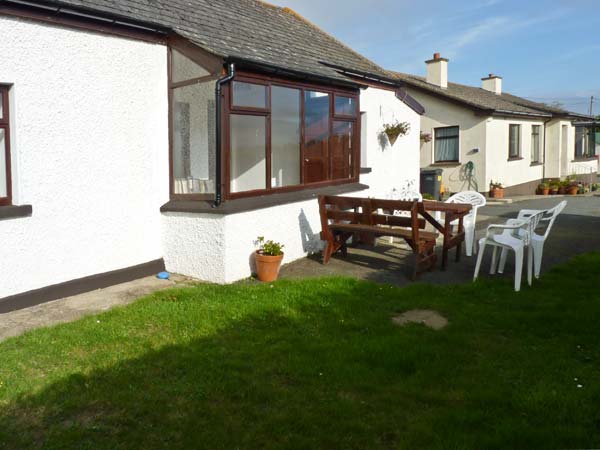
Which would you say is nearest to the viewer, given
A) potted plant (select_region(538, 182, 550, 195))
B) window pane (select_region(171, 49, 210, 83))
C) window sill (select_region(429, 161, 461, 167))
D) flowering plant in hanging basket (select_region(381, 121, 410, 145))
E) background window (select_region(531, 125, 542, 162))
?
window pane (select_region(171, 49, 210, 83))

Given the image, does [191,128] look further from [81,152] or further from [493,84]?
[493,84]

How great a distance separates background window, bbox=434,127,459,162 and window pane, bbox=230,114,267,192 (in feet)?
45.1

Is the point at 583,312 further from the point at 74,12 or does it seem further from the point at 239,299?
the point at 74,12

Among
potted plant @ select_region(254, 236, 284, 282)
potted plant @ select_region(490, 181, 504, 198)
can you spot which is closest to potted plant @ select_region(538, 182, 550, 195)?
potted plant @ select_region(490, 181, 504, 198)

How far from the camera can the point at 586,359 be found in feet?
14.8

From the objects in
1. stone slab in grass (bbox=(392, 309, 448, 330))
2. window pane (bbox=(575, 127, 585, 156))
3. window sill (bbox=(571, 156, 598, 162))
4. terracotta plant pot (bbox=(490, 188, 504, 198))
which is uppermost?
window pane (bbox=(575, 127, 585, 156))

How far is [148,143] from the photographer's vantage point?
7.63 m

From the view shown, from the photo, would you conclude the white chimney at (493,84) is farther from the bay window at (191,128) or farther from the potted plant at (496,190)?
the bay window at (191,128)

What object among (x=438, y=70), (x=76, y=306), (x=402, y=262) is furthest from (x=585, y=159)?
(x=76, y=306)

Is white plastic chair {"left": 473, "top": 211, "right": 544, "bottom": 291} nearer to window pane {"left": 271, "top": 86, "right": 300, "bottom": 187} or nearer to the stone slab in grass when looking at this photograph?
the stone slab in grass

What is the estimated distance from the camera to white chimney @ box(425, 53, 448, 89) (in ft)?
71.1

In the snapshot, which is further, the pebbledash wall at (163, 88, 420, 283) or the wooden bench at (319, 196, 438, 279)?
the wooden bench at (319, 196, 438, 279)

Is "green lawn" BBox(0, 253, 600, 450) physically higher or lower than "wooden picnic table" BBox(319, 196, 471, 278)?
lower

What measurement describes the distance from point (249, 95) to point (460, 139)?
14011 millimetres
